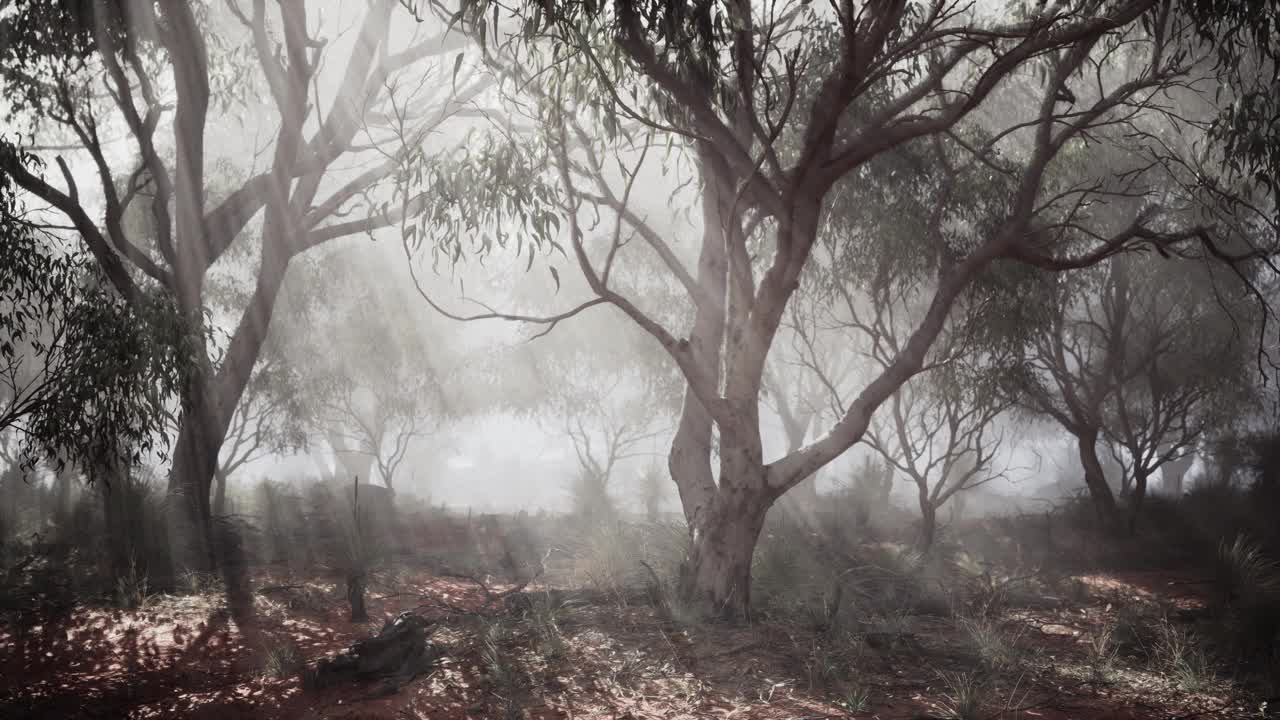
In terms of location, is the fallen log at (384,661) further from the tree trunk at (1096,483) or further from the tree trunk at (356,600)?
the tree trunk at (1096,483)

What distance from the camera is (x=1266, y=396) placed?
16266 mm

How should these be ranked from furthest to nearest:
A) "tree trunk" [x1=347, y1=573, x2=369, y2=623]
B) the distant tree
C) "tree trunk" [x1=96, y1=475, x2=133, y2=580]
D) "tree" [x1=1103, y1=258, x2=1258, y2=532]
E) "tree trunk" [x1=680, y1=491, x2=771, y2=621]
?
the distant tree < "tree" [x1=1103, y1=258, x2=1258, y2=532] < "tree trunk" [x1=96, y1=475, x2=133, y2=580] < "tree trunk" [x1=347, y1=573, x2=369, y2=623] < "tree trunk" [x1=680, y1=491, x2=771, y2=621]

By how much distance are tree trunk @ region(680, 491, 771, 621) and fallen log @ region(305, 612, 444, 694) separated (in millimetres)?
2192

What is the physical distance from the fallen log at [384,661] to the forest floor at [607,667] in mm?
111

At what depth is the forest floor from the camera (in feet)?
16.2

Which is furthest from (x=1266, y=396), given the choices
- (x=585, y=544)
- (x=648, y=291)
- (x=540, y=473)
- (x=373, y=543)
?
(x=540, y=473)

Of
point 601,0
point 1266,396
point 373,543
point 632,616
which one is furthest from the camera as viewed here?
point 1266,396

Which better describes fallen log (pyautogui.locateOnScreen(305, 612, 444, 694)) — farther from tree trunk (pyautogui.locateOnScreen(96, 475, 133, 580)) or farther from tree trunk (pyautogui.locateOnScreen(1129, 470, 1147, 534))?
tree trunk (pyautogui.locateOnScreen(1129, 470, 1147, 534))

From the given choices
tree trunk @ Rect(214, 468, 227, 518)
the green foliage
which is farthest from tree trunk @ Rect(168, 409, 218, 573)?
tree trunk @ Rect(214, 468, 227, 518)

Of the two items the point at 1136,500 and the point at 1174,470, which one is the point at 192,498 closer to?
the point at 1136,500

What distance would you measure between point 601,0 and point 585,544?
23.9 ft

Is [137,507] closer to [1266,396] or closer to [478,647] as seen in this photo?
[478,647]

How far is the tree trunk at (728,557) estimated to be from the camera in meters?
6.50

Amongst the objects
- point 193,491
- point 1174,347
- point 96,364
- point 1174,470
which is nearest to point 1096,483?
point 1174,347
